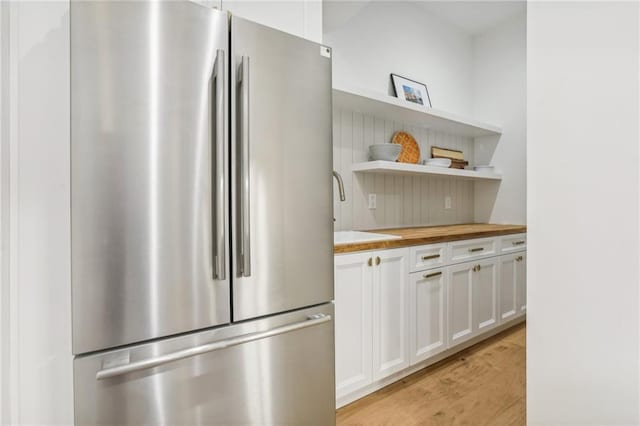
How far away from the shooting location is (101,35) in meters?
0.93

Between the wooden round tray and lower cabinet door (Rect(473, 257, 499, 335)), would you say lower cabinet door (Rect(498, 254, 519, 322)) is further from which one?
the wooden round tray

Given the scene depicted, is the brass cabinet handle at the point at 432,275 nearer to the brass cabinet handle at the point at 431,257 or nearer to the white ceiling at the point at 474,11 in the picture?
the brass cabinet handle at the point at 431,257

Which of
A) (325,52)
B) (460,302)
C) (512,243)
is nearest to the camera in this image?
(325,52)

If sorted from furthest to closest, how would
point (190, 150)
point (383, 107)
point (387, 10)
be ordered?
point (387, 10)
point (383, 107)
point (190, 150)

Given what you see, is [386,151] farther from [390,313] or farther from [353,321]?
[353,321]

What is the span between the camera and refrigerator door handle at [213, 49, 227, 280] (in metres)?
1.06

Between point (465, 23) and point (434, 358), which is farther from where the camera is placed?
point (465, 23)

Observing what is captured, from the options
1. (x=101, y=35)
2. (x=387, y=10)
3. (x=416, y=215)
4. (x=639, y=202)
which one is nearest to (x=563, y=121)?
(x=639, y=202)

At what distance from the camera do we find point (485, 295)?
102 inches

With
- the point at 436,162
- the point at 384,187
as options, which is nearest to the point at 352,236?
the point at 384,187

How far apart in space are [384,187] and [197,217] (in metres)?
1.94

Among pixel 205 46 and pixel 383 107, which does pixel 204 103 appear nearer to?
pixel 205 46

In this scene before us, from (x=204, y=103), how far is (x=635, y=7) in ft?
3.43

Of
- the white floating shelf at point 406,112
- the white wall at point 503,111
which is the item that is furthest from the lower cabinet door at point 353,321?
the white wall at point 503,111
